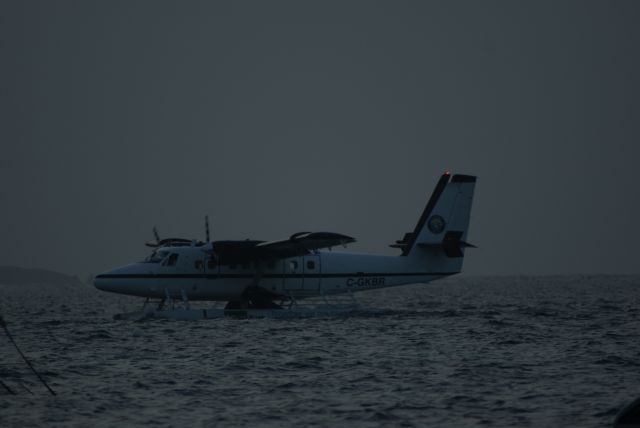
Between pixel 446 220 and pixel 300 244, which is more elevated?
pixel 446 220

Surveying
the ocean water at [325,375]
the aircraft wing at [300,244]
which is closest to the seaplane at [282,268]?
the aircraft wing at [300,244]

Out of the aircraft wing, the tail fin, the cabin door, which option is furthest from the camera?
the tail fin

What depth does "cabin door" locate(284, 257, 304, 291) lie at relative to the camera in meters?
41.1

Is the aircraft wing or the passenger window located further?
the passenger window

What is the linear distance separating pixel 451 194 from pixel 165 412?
27.1 metres

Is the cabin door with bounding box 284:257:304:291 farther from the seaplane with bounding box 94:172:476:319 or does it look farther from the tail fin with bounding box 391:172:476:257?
the tail fin with bounding box 391:172:476:257

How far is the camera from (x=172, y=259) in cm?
3988

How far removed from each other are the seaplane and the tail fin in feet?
0.15

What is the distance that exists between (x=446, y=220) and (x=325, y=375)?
20938 mm

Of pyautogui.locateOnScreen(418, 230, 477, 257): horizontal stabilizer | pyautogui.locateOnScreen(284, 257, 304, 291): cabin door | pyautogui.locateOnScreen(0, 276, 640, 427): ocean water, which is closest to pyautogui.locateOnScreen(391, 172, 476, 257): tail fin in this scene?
pyautogui.locateOnScreen(418, 230, 477, 257): horizontal stabilizer

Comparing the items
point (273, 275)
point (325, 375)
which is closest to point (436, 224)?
point (273, 275)

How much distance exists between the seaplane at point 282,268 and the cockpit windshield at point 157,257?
0.04 m

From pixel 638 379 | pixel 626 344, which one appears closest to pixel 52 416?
pixel 638 379

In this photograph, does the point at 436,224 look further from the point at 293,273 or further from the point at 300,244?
the point at 300,244
